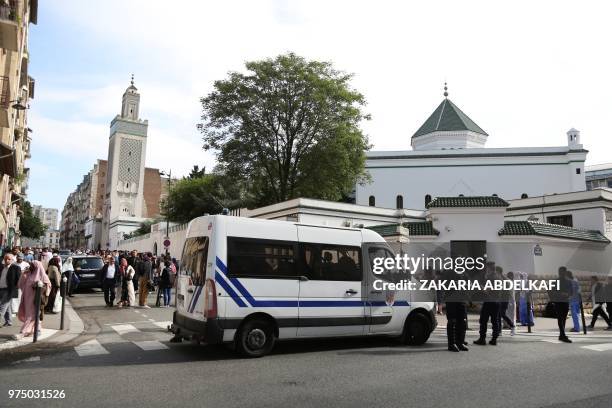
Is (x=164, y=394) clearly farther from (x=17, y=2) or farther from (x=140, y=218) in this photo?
(x=140, y=218)

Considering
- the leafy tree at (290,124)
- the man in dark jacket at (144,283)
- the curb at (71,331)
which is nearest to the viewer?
the curb at (71,331)

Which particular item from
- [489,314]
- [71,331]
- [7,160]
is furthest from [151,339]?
[7,160]

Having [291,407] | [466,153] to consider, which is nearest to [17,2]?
[291,407]

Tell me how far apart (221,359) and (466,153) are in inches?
Answer: 2018

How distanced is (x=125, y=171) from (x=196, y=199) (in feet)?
168

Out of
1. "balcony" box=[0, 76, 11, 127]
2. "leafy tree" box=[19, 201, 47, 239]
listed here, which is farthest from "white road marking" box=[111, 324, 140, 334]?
"leafy tree" box=[19, 201, 47, 239]

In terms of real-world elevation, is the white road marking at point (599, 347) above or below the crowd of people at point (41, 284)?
below

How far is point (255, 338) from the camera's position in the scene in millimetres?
8383

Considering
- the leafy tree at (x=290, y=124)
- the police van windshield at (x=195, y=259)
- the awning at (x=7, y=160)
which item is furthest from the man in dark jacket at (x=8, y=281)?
the leafy tree at (x=290, y=124)

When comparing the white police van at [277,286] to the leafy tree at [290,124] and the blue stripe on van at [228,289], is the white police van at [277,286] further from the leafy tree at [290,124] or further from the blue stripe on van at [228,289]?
the leafy tree at [290,124]

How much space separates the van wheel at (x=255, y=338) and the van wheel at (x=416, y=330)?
3.20 metres

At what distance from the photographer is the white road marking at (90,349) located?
28.2 feet

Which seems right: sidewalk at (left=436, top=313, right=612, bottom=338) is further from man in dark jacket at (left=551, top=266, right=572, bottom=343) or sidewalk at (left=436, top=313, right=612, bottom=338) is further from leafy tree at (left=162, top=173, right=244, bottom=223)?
leafy tree at (left=162, top=173, right=244, bottom=223)

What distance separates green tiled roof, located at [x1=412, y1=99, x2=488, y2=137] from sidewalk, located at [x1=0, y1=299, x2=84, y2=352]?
55548 millimetres
